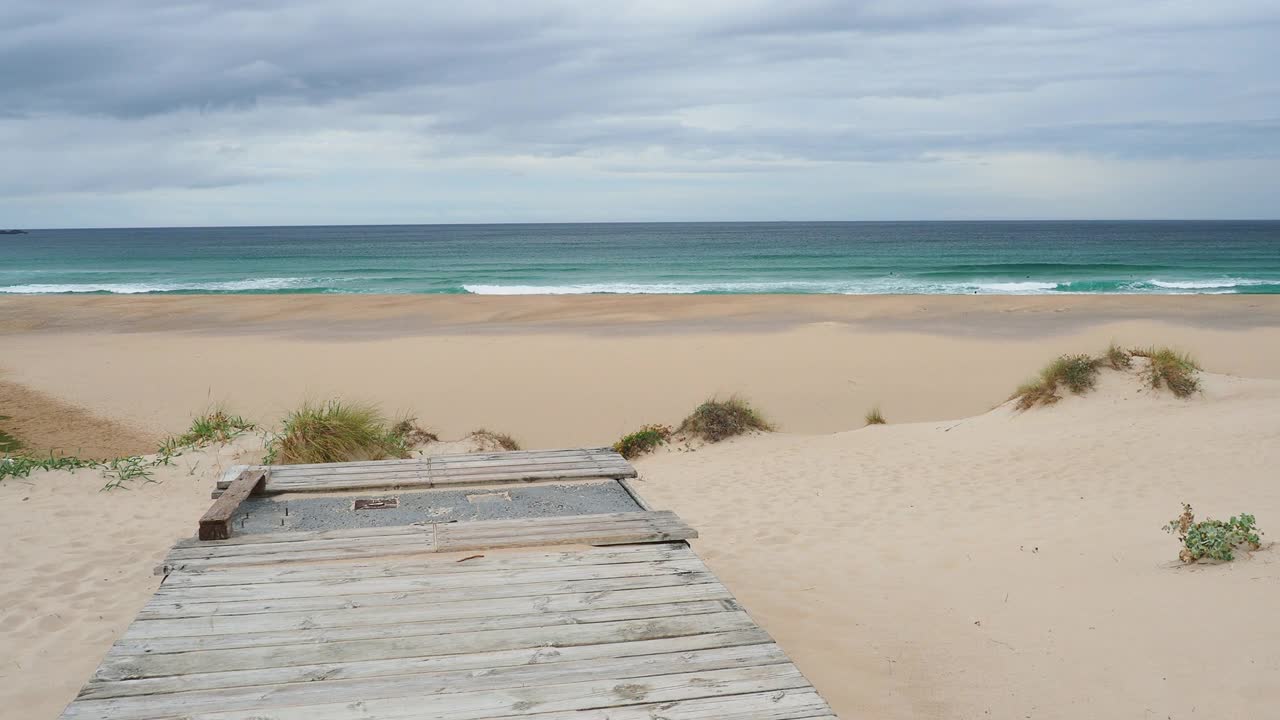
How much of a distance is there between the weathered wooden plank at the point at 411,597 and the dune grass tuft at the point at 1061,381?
828 cm

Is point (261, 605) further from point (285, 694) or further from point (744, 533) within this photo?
point (744, 533)

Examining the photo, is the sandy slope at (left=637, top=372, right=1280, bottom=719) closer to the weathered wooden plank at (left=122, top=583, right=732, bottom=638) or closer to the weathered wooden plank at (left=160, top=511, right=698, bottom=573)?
the weathered wooden plank at (left=160, top=511, right=698, bottom=573)

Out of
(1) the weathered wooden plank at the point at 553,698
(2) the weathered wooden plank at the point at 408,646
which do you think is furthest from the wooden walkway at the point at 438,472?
(1) the weathered wooden plank at the point at 553,698

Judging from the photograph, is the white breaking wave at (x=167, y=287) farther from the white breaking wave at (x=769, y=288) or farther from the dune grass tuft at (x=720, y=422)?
the dune grass tuft at (x=720, y=422)

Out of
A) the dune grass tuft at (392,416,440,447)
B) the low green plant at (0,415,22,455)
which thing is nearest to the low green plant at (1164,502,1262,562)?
the dune grass tuft at (392,416,440,447)

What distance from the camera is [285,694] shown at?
2.47 meters

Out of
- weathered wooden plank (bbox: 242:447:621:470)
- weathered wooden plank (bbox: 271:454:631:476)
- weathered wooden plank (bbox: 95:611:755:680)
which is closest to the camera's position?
weathered wooden plank (bbox: 95:611:755:680)

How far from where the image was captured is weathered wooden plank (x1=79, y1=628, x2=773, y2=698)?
249cm

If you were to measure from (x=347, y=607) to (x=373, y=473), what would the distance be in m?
2.22

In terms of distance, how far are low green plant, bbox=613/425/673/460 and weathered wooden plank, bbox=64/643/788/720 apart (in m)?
7.53

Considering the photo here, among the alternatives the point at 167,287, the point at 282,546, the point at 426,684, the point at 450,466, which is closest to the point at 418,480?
the point at 450,466

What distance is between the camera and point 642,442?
10.4 metres

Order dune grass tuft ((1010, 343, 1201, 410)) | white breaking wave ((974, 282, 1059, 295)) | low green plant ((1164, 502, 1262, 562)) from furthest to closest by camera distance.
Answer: white breaking wave ((974, 282, 1059, 295)) < dune grass tuft ((1010, 343, 1201, 410)) < low green plant ((1164, 502, 1262, 562))

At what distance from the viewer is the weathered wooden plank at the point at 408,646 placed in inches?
103
